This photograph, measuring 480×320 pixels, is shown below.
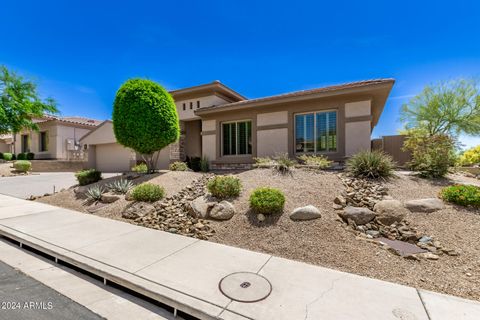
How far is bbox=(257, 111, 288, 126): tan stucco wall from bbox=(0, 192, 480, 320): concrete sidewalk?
8.13 meters

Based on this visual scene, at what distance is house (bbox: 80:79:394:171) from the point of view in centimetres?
1012

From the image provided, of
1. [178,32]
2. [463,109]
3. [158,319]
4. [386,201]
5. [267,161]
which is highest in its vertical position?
[178,32]

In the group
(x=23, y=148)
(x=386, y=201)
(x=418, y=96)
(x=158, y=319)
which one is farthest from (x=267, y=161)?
(x=23, y=148)

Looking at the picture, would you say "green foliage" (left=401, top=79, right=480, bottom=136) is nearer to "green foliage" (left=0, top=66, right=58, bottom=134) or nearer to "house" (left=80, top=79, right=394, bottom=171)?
"house" (left=80, top=79, right=394, bottom=171)

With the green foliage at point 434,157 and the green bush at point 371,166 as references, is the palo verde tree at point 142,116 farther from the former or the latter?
the green foliage at point 434,157

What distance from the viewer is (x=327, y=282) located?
3.44 m

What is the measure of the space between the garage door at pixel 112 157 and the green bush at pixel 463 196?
19.0 metres

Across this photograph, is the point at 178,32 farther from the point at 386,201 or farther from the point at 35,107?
the point at 35,107

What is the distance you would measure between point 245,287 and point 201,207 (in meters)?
3.42

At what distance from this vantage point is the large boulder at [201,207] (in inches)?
248

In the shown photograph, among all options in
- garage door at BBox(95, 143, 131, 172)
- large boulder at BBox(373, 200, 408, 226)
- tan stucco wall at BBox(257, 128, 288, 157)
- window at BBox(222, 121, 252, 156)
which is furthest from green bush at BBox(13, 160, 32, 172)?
large boulder at BBox(373, 200, 408, 226)

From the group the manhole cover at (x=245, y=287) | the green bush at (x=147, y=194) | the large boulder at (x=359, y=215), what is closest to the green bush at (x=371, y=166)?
the large boulder at (x=359, y=215)

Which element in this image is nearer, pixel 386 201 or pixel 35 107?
pixel 386 201

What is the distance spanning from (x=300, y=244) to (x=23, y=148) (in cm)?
3379
